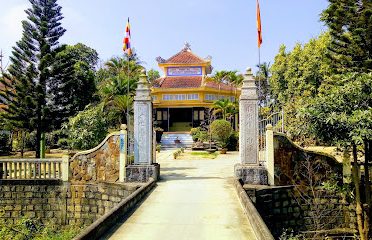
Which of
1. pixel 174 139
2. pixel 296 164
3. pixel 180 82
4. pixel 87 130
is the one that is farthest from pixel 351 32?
pixel 180 82

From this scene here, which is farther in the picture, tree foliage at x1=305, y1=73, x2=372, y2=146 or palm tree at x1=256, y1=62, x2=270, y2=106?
palm tree at x1=256, y1=62, x2=270, y2=106

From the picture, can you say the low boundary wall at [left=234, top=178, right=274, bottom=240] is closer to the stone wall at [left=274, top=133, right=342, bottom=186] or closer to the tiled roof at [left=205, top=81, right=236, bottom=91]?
the stone wall at [left=274, top=133, right=342, bottom=186]

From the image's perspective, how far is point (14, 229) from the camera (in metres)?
9.53

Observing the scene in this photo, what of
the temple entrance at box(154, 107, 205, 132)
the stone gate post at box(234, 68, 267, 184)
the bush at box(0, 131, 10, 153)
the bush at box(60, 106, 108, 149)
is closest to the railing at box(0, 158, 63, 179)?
the bush at box(60, 106, 108, 149)

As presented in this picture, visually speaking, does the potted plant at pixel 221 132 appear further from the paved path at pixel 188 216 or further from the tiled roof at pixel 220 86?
the paved path at pixel 188 216

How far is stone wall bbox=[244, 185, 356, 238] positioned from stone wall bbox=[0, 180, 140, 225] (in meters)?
4.65

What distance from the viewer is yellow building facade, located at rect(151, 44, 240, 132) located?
100 ft

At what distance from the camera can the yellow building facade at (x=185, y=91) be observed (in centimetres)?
3058

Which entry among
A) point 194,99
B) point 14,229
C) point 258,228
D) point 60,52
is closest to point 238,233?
point 258,228

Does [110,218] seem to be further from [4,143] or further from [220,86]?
[220,86]

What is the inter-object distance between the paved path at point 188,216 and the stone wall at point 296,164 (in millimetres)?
1330

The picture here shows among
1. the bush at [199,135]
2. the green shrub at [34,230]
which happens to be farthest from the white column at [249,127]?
the bush at [199,135]

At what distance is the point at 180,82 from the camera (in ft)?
103

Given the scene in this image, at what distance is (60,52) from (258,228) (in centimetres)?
1708
